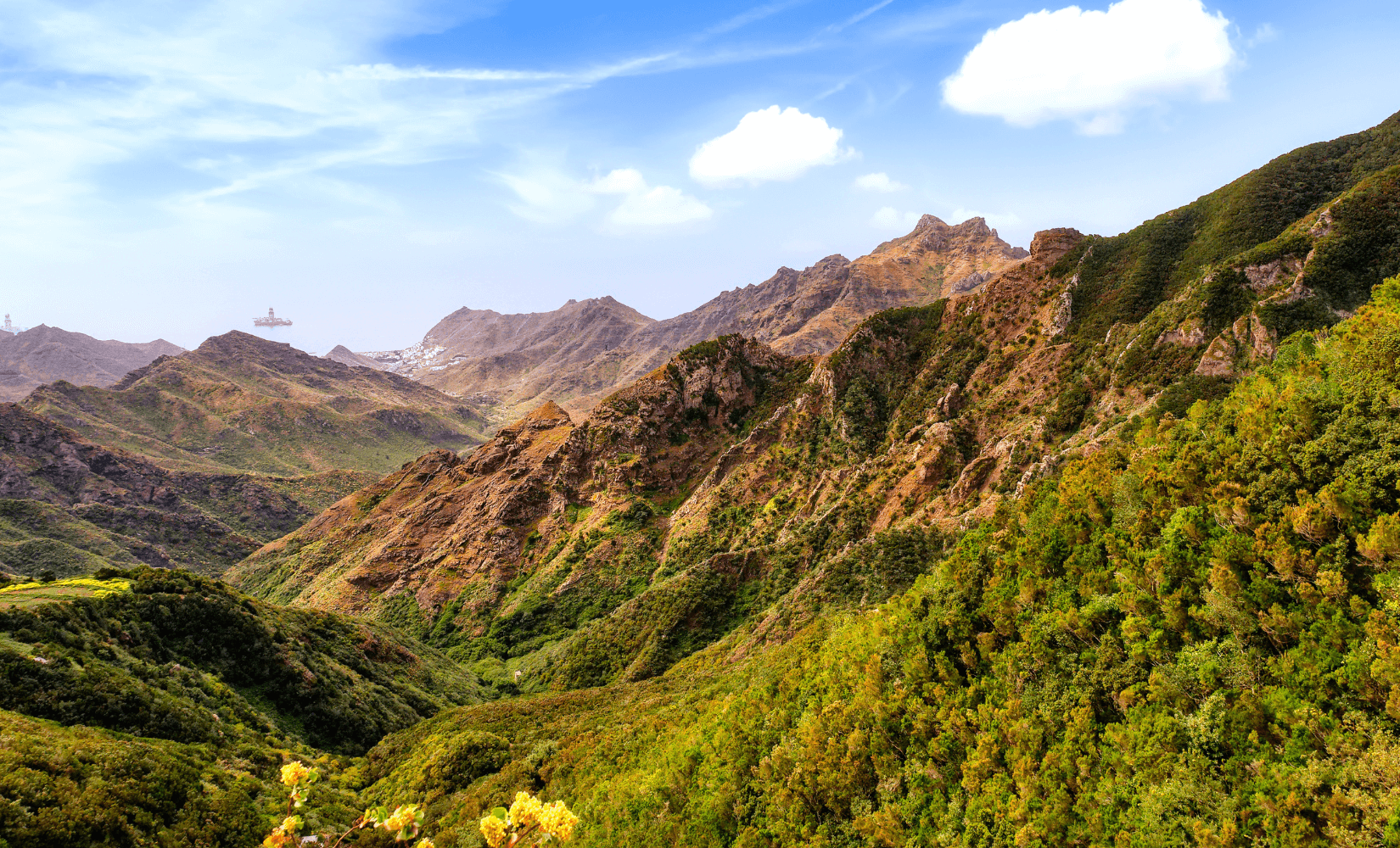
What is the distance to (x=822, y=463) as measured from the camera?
9869 centimetres

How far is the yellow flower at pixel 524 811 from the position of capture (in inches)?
514

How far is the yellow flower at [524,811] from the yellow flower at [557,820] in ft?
0.52

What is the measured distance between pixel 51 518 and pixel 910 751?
776 ft

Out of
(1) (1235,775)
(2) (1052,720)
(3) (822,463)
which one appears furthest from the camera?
(3) (822,463)

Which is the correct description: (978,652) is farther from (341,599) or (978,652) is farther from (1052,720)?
(341,599)

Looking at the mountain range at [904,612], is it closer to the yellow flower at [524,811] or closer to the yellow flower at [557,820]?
the yellow flower at [557,820]

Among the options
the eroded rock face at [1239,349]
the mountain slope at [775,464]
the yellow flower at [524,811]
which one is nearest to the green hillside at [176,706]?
the mountain slope at [775,464]

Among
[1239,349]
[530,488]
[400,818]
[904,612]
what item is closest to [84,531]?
[530,488]

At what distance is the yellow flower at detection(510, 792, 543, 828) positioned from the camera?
13062 mm

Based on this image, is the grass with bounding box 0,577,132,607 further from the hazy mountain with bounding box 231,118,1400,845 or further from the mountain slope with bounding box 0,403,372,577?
the mountain slope with bounding box 0,403,372,577

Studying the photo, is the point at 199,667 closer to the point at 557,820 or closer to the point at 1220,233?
the point at 557,820

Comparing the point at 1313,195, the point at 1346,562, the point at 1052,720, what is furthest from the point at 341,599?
the point at 1313,195

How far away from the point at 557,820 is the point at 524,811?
0.81 meters

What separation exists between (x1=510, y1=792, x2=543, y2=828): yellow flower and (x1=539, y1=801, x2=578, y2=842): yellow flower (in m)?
0.16
